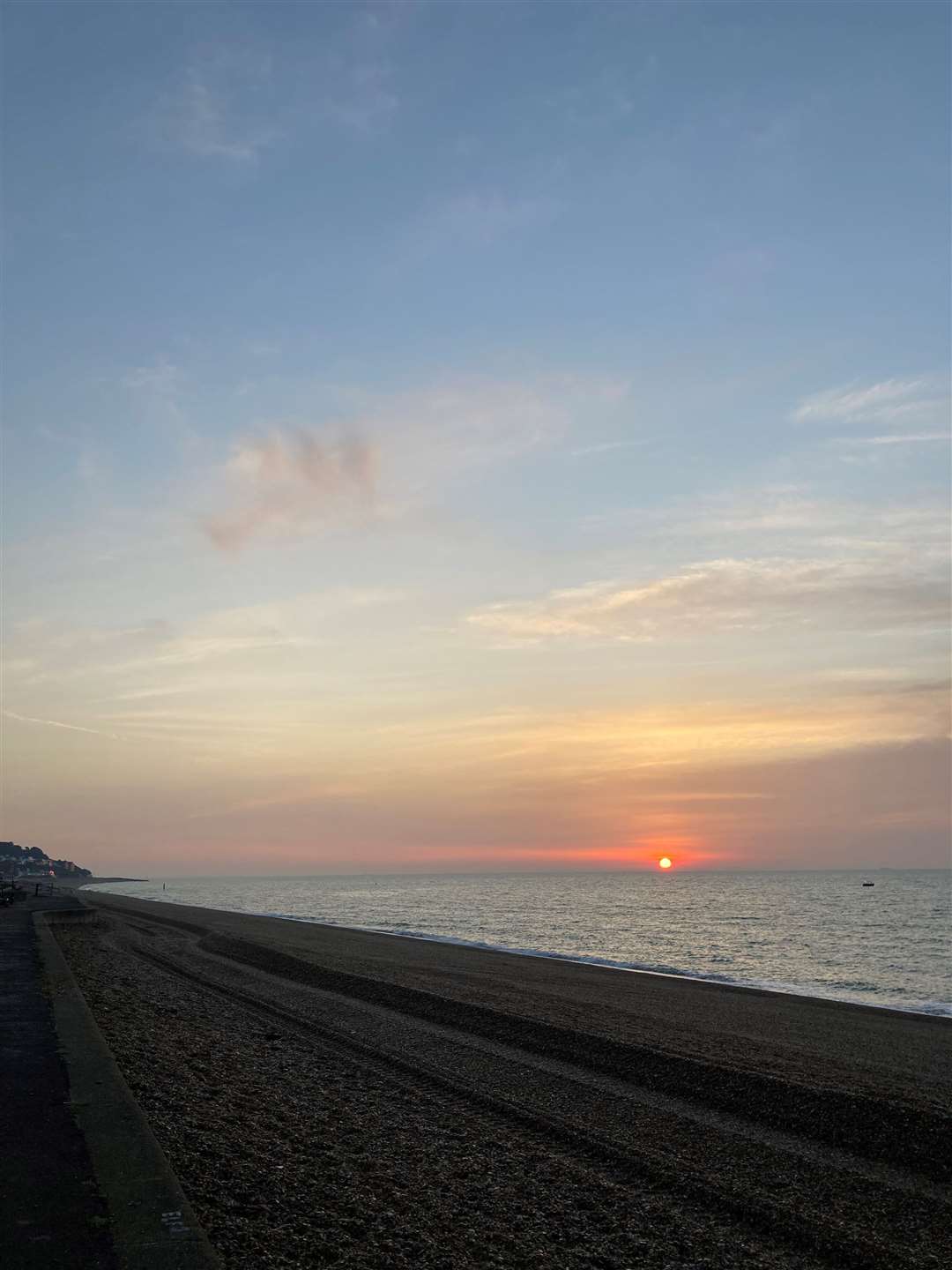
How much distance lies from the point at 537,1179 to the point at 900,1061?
1172cm

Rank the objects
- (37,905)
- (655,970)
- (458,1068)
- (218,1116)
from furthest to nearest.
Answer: (37,905) → (655,970) → (458,1068) → (218,1116)

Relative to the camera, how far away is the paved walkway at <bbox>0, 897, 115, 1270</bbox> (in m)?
5.94

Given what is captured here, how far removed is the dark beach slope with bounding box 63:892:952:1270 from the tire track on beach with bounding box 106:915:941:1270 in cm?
4

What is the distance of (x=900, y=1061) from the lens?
698 inches

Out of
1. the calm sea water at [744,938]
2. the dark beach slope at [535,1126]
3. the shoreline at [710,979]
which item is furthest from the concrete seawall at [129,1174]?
the calm sea water at [744,938]

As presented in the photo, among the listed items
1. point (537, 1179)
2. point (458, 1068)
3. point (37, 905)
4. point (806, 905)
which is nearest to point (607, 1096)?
point (458, 1068)

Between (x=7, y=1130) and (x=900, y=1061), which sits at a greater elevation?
(x=7, y=1130)

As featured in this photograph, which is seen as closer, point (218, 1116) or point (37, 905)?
point (218, 1116)

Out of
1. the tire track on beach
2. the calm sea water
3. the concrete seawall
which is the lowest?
the calm sea water

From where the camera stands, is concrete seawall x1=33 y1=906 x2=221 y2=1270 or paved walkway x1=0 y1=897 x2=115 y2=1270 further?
concrete seawall x1=33 y1=906 x2=221 y2=1270

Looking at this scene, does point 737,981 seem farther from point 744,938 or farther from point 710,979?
point 744,938

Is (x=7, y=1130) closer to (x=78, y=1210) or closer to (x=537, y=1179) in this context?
(x=78, y=1210)

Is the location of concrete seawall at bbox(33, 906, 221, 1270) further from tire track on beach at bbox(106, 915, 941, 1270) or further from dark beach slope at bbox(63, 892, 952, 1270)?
tire track on beach at bbox(106, 915, 941, 1270)

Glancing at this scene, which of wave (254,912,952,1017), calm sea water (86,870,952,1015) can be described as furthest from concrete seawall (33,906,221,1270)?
calm sea water (86,870,952,1015)
